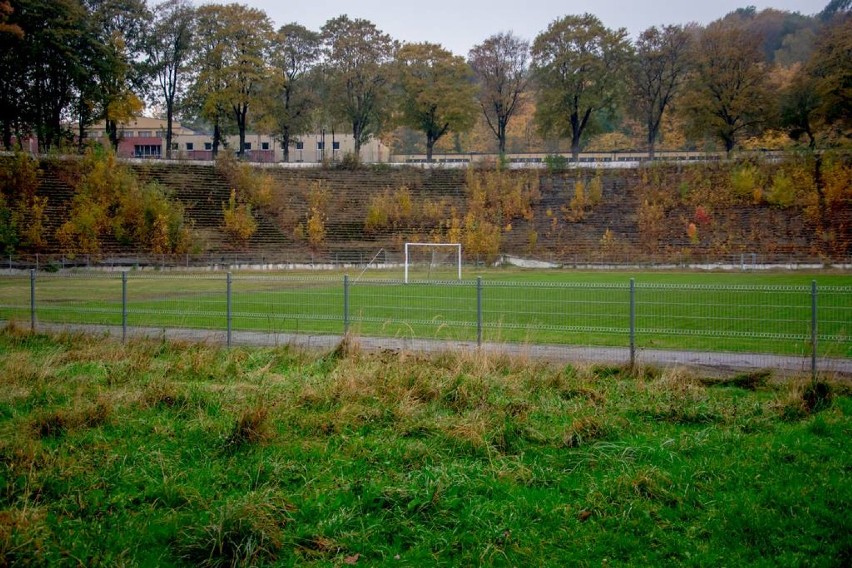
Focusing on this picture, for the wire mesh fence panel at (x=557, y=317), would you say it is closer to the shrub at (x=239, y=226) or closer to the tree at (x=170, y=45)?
the shrub at (x=239, y=226)

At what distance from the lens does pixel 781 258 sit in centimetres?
4544

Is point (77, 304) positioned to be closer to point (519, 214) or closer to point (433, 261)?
point (433, 261)

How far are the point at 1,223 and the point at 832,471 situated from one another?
150ft

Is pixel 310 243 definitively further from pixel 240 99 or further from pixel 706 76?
pixel 706 76

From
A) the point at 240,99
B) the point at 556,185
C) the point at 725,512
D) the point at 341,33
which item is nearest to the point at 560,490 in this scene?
the point at 725,512

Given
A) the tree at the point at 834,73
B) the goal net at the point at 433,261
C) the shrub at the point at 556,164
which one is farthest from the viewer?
the shrub at the point at 556,164

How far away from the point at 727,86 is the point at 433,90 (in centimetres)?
2762

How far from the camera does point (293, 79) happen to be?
7250 centimetres

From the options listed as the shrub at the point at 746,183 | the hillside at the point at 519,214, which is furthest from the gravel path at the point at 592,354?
the shrub at the point at 746,183

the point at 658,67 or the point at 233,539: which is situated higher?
the point at 658,67

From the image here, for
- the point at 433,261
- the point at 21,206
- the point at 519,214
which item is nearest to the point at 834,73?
the point at 519,214

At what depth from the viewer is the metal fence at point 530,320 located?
1151 cm

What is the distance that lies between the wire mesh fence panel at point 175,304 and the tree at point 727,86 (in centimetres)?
4931

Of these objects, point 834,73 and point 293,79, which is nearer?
point 834,73
